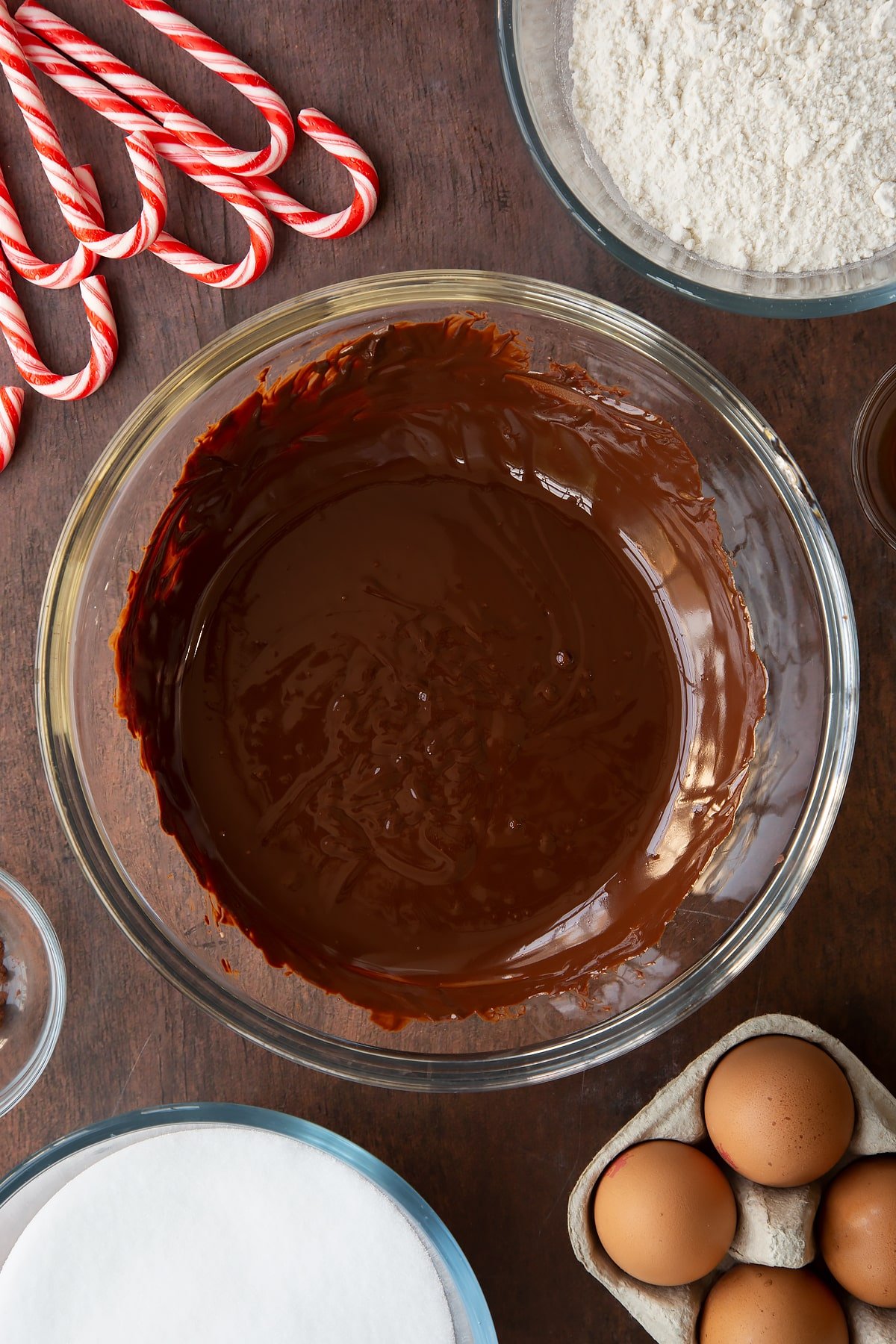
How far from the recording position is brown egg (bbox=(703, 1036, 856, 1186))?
0.88 metres

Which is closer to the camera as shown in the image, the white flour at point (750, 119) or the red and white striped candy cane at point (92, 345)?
the white flour at point (750, 119)

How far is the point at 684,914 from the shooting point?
96 cm

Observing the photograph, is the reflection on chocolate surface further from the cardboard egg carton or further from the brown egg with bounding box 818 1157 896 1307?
the brown egg with bounding box 818 1157 896 1307

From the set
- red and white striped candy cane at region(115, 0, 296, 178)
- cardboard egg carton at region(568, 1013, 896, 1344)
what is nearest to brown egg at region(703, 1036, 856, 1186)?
cardboard egg carton at region(568, 1013, 896, 1344)

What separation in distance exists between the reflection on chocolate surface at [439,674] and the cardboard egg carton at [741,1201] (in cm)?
16

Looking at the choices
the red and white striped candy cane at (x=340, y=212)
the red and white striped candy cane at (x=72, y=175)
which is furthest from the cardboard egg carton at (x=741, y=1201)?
the red and white striped candy cane at (x=72, y=175)

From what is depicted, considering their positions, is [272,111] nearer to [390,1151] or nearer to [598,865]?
[598,865]

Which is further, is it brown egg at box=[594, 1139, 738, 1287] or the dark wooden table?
the dark wooden table

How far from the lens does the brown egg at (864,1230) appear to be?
0.89 m

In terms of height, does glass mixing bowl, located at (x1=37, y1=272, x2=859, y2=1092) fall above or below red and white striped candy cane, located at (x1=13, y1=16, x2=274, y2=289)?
below

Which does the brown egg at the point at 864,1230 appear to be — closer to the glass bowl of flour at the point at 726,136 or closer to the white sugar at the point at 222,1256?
the white sugar at the point at 222,1256

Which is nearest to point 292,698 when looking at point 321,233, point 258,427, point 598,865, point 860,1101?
point 258,427

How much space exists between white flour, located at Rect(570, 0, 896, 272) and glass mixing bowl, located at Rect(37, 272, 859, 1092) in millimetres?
169

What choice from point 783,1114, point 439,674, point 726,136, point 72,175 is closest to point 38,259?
point 72,175
